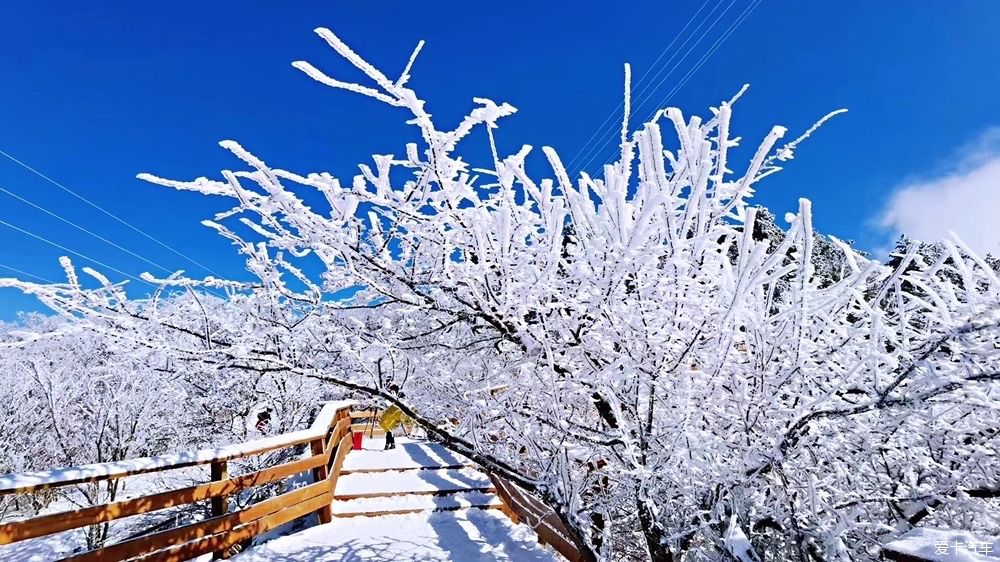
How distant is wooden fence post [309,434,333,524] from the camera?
573 centimetres

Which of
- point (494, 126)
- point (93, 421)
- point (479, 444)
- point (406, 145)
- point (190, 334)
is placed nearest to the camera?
point (494, 126)

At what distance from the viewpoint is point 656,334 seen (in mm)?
2359

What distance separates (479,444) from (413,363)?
1.99 ft

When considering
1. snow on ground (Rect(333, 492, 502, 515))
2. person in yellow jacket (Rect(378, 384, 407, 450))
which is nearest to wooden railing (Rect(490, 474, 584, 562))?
snow on ground (Rect(333, 492, 502, 515))

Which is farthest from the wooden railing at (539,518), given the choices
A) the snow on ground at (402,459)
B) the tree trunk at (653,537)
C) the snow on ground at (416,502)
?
the snow on ground at (402,459)

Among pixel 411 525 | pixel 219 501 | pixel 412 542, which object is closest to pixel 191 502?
pixel 219 501

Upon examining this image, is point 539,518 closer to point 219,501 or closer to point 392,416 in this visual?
point 392,416

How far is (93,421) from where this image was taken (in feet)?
40.6

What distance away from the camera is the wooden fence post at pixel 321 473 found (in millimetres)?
5734

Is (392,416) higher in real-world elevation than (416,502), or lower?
higher

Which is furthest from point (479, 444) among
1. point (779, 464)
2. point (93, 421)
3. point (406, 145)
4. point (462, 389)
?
point (93, 421)

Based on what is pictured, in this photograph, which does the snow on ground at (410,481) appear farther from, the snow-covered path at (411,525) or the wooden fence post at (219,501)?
the wooden fence post at (219,501)

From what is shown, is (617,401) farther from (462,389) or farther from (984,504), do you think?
(984,504)

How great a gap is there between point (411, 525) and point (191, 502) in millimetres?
2422
